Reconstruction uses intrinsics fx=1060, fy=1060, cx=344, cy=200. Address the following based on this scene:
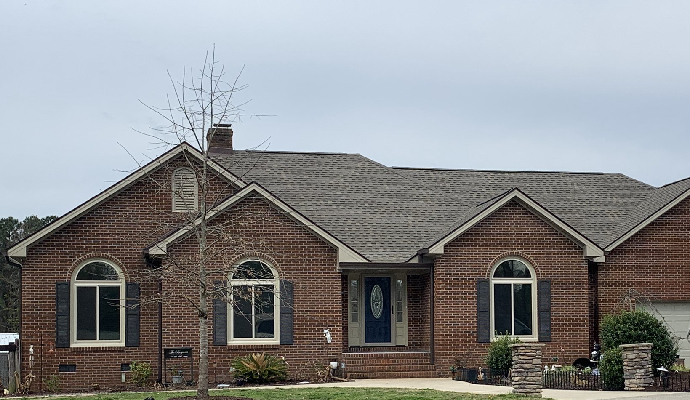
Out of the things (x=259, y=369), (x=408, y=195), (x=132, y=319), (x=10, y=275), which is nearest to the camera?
(x=259, y=369)

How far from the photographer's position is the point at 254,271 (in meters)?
26.2

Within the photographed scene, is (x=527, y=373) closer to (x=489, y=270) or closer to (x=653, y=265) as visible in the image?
(x=489, y=270)

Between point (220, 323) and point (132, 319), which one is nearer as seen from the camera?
point (220, 323)

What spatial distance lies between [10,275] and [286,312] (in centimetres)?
4454

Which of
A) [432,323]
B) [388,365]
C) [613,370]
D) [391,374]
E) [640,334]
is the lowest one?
[391,374]

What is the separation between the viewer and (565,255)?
27.5 m

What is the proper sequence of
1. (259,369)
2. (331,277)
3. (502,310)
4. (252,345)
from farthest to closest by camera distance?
(502,310) → (331,277) → (252,345) → (259,369)

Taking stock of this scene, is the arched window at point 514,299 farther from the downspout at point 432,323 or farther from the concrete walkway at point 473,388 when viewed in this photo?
the concrete walkway at point 473,388

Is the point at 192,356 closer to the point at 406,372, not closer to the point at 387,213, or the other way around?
the point at 406,372

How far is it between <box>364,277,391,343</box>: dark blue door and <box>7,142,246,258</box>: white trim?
4.48 meters

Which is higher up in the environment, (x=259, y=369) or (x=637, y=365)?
(x=637, y=365)

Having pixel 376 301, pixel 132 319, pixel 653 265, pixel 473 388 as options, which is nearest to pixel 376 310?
pixel 376 301

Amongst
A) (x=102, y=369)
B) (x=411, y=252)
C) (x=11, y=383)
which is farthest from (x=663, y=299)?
(x=11, y=383)

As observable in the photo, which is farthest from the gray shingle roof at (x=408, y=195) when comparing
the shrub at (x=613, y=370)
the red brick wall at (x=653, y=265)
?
the shrub at (x=613, y=370)
